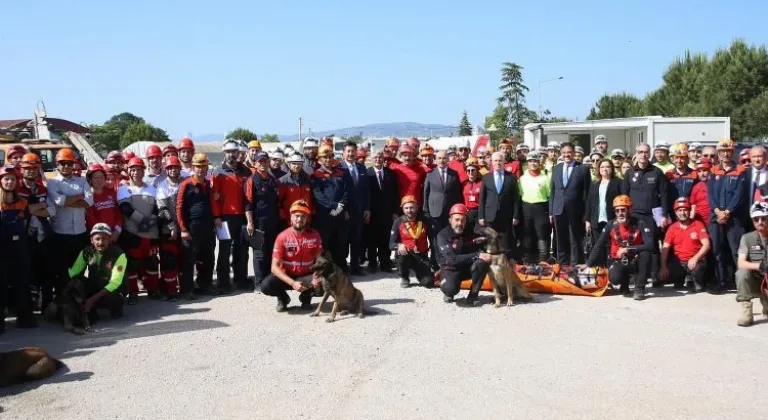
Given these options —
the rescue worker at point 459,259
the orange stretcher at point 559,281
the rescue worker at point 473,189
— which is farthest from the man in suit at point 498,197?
Result: the rescue worker at point 459,259

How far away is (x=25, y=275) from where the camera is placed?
698 cm

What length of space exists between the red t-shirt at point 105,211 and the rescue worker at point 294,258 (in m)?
2.08

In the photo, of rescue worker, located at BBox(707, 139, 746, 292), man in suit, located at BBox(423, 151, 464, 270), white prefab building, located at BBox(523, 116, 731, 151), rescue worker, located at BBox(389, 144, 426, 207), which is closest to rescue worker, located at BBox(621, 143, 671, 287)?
rescue worker, located at BBox(707, 139, 746, 292)

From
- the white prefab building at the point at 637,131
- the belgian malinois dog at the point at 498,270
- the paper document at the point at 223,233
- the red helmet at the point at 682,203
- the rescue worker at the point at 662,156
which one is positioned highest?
the white prefab building at the point at 637,131

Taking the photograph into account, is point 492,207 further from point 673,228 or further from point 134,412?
point 134,412

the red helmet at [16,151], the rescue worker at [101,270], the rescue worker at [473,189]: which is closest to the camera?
the rescue worker at [101,270]

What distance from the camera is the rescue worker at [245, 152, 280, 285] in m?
8.48

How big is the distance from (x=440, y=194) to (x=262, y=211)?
8.09 ft

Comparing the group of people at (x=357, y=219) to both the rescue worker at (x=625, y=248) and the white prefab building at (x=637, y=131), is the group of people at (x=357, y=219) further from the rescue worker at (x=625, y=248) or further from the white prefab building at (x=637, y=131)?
the white prefab building at (x=637, y=131)

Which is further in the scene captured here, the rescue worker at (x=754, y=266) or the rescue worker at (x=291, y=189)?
the rescue worker at (x=291, y=189)

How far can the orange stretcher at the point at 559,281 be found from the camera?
8117 mm

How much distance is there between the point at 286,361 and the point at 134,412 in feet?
4.56

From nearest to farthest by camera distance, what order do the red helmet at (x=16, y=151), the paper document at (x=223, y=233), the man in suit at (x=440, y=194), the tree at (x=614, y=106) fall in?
1. the red helmet at (x=16, y=151)
2. the paper document at (x=223, y=233)
3. the man in suit at (x=440, y=194)
4. the tree at (x=614, y=106)

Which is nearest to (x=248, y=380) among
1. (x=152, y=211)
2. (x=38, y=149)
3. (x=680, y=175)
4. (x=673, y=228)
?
(x=152, y=211)
